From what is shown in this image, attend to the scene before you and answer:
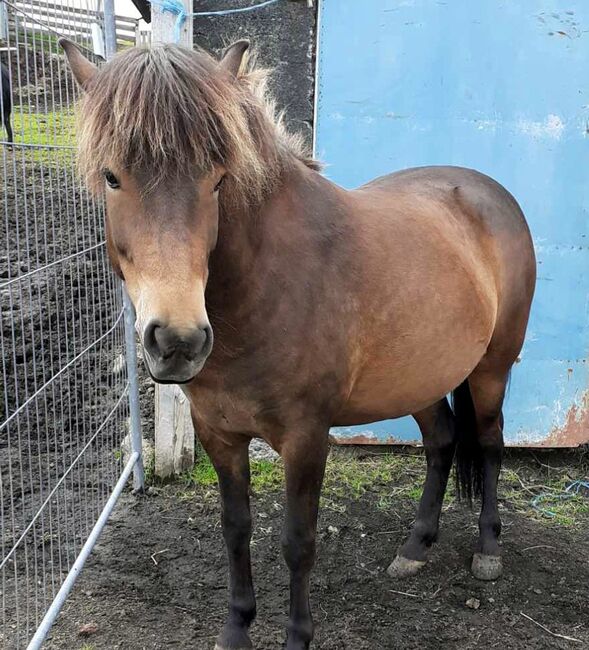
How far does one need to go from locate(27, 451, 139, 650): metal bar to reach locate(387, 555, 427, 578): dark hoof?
1331mm

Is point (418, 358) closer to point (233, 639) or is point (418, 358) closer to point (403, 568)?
point (403, 568)

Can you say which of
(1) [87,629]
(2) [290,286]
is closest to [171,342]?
(2) [290,286]

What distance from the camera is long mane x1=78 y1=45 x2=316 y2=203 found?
4.85 feet

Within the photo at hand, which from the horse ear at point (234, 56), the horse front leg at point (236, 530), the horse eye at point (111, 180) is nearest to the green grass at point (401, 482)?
the horse front leg at point (236, 530)

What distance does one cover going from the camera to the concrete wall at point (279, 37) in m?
3.40

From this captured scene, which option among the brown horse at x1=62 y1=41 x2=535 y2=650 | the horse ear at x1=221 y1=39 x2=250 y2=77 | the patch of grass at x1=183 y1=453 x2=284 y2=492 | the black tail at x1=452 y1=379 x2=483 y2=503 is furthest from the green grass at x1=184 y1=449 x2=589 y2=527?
the horse ear at x1=221 y1=39 x2=250 y2=77

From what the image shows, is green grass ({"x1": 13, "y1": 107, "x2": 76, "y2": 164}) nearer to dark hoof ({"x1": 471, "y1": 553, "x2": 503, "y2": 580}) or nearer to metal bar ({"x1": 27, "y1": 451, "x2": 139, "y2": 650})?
metal bar ({"x1": 27, "y1": 451, "x2": 139, "y2": 650})

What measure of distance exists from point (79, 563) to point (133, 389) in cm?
93

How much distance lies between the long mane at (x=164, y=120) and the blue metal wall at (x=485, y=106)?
1981 mm

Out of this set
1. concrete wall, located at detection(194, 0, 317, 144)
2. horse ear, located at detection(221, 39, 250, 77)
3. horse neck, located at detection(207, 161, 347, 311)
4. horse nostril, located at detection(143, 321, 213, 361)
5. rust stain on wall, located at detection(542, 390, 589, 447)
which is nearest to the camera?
horse nostril, located at detection(143, 321, 213, 361)

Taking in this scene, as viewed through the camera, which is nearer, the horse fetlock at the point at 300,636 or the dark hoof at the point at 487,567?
the horse fetlock at the point at 300,636

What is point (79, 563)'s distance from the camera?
266cm

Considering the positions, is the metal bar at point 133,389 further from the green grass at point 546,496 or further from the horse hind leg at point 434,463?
the green grass at point 546,496

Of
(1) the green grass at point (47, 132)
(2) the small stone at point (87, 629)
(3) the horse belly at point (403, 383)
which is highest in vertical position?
(1) the green grass at point (47, 132)
